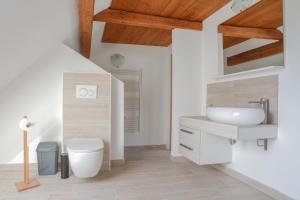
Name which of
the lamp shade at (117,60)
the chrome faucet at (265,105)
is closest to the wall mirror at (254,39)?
the chrome faucet at (265,105)

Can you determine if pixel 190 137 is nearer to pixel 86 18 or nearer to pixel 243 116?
pixel 243 116

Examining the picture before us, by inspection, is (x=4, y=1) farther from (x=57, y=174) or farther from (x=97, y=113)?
(x=57, y=174)

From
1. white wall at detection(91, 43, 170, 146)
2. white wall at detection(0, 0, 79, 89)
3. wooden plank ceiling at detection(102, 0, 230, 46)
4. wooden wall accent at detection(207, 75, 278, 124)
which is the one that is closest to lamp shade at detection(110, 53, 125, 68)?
white wall at detection(91, 43, 170, 146)

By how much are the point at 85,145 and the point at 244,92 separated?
1939mm

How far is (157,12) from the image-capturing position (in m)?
2.97

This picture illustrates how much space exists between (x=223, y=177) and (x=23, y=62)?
2884 mm

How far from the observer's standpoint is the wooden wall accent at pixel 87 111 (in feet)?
8.85

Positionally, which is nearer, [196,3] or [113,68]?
[196,3]

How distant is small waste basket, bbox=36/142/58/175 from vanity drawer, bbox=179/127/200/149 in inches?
65.8

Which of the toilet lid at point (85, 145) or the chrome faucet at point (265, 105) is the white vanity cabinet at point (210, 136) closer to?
the chrome faucet at point (265, 105)

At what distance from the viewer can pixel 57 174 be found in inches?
103

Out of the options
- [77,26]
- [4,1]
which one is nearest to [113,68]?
[77,26]

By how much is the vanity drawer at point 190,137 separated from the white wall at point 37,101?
57.6 inches

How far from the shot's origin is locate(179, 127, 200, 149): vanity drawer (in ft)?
8.19
